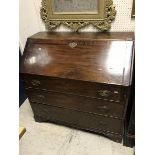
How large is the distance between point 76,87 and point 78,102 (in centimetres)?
17

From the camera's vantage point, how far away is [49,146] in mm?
1843

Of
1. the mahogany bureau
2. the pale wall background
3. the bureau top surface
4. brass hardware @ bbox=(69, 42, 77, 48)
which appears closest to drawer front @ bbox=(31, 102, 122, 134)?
the mahogany bureau

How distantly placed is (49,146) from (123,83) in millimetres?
974

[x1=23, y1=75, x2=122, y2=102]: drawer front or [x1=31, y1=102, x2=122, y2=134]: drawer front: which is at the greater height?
[x1=23, y1=75, x2=122, y2=102]: drawer front

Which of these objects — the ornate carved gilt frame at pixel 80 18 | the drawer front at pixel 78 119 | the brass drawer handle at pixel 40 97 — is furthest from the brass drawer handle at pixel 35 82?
the ornate carved gilt frame at pixel 80 18

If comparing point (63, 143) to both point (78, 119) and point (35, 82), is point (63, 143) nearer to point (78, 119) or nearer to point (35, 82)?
point (78, 119)

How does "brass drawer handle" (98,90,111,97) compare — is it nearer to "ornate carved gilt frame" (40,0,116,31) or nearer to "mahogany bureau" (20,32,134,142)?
"mahogany bureau" (20,32,134,142)

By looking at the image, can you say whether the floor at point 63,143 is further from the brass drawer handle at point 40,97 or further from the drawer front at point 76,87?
the drawer front at point 76,87

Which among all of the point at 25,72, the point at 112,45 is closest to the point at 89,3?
the point at 112,45

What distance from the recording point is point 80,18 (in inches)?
70.7

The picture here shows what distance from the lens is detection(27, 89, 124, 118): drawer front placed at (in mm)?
1610

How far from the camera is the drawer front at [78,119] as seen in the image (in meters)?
1.73

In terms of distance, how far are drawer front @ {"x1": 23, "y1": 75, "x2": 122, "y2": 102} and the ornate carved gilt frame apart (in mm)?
573
